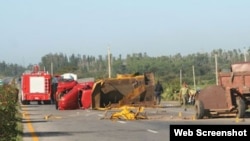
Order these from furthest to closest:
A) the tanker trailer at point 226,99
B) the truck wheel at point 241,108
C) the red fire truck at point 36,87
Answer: the red fire truck at point 36,87, the tanker trailer at point 226,99, the truck wheel at point 241,108

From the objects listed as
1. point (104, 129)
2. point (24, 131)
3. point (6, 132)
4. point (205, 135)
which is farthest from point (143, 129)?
point (205, 135)

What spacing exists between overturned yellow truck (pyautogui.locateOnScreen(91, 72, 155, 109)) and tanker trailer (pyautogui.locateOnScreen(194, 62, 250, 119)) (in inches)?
576

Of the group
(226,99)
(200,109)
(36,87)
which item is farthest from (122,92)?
(36,87)

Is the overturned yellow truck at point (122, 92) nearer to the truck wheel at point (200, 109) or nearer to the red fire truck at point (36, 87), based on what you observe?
the truck wheel at point (200, 109)

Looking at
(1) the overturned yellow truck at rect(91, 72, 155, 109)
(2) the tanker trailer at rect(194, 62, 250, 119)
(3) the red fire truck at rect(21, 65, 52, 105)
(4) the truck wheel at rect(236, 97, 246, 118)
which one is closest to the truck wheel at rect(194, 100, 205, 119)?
(2) the tanker trailer at rect(194, 62, 250, 119)

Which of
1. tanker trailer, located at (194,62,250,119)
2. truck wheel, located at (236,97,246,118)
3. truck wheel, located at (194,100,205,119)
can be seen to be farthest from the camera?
truck wheel, located at (194,100,205,119)

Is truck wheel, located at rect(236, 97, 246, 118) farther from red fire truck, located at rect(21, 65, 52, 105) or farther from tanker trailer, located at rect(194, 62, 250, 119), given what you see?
red fire truck, located at rect(21, 65, 52, 105)

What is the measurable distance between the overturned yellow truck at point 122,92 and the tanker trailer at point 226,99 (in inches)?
576

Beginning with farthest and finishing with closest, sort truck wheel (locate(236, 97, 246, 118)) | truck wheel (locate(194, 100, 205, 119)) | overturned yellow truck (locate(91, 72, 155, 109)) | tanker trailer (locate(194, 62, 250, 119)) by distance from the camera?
overturned yellow truck (locate(91, 72, 155, 109))
truck wheel (locate(194, 100, 205, 119))
tanker trailer (locate(194, 62, 250, 119))
truck wheel (locate(236, 97, 246, 118))

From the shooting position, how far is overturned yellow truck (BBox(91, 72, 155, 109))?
42.7 metres

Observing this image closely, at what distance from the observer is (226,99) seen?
28016 millimetres

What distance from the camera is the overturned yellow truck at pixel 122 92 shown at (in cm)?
4266

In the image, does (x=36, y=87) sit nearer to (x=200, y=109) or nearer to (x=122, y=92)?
(x=122, y=92)

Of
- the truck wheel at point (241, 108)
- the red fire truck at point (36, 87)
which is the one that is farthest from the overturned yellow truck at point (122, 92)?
the red fire truck at point (36, 87)
